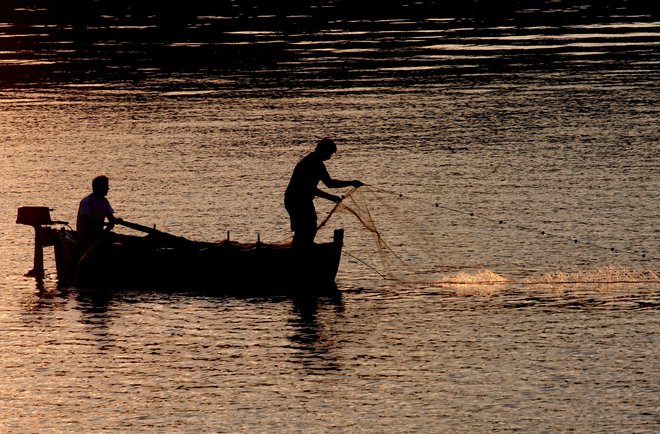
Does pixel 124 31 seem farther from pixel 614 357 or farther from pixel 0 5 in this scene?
pixel 614 357

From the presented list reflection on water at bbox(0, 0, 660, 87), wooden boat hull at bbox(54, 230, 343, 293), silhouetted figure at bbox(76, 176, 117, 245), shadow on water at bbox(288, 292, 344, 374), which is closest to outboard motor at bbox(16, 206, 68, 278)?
wooden boat hull at bbox(54, 230, 343, 293)

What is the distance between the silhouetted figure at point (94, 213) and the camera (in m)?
24.9

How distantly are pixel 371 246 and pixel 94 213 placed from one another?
517 centimetres

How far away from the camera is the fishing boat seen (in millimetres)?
24281

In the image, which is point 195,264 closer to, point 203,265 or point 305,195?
point 203,265

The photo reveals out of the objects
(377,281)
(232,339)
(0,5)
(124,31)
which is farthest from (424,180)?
(0,5)

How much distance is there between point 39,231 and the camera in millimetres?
25766

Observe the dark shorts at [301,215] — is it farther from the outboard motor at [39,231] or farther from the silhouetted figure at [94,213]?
the outboard motor at [39,231]

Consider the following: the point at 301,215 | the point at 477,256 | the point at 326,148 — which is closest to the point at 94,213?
the point at 301,215

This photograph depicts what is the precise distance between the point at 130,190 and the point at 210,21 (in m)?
61.8

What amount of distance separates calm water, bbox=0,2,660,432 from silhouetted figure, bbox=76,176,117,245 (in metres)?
1.00

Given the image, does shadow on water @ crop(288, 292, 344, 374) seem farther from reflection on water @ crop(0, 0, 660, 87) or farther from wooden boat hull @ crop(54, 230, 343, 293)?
reflection on water @ crop(0, 0, 660, 87)

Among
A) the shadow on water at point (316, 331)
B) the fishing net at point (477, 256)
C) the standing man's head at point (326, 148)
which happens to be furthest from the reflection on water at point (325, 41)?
the shadow on water at point (316, 331)

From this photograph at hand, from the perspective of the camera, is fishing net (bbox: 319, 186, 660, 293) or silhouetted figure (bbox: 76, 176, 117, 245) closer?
fishing net (bbox: 319, 186, 660, 293)
